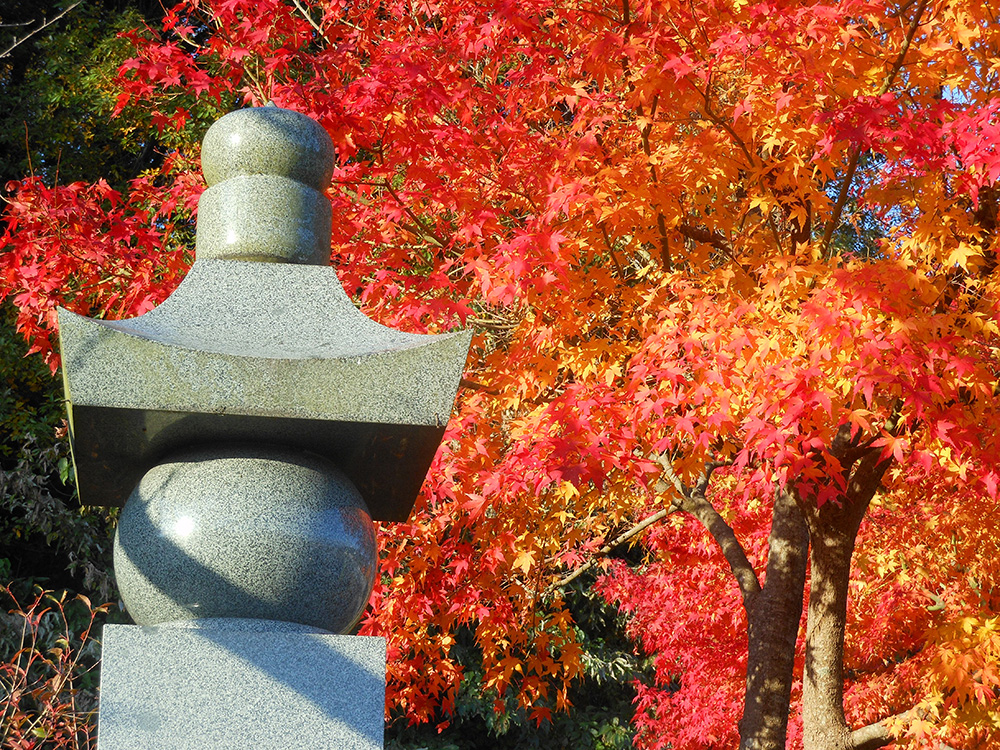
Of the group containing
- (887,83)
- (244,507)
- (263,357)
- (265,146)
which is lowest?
(244,507)

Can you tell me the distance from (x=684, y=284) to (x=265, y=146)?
2.15 meters

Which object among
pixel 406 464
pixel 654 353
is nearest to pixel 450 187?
pixel 654 353

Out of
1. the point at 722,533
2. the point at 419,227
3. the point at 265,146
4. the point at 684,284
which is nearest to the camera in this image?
the point at 265,146

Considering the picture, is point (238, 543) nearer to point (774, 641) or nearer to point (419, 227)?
point (419, 227)

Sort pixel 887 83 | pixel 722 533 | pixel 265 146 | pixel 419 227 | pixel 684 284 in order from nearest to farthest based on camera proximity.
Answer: pixel 265 146
pixel 887 83
pixel 684 284
pixel 419 227
pixel 722 533

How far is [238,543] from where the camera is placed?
271 centimetres

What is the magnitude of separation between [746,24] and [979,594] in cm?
449

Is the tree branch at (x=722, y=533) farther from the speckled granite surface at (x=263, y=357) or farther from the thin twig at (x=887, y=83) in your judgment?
the speckled granite surface at (x=263, y=357)

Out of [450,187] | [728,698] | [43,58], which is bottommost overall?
[728,698]

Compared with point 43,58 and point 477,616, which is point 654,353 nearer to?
point 477,616

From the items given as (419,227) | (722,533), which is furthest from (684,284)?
(722,533)

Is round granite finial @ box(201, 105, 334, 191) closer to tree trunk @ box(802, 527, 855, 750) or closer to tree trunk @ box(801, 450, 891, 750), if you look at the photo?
tree trunk @ box(801, 450, 891, 750)

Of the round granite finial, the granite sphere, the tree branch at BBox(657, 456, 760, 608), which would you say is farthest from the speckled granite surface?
the tree branch at BBox(657, 456, 760, 608)

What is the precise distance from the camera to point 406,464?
122 inches
